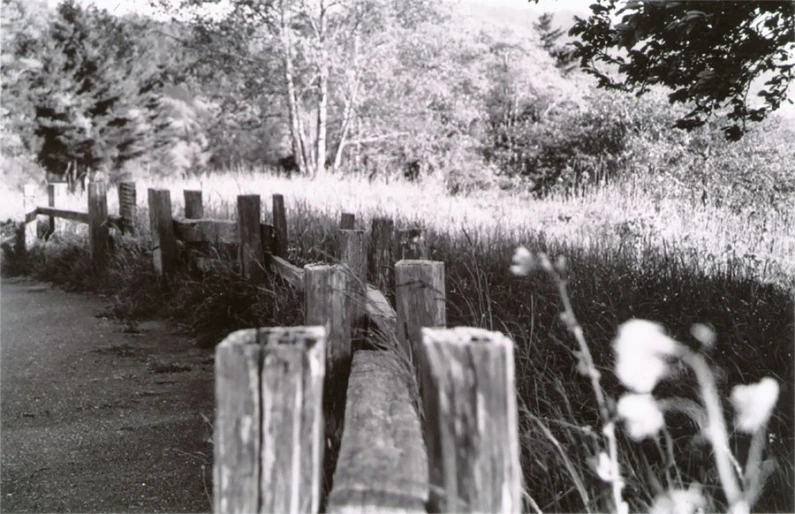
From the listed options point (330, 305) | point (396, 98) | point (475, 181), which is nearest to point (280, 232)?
point (330, 305)

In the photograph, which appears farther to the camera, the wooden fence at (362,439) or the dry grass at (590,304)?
the dry grass at (590,304)

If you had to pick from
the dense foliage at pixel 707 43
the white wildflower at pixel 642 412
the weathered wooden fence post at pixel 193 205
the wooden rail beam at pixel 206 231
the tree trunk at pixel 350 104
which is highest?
the tree trunk at pixel 350 104

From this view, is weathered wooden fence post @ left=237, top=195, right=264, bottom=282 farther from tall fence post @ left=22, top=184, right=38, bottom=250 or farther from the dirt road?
tall fence post @ left=22, top=184, right=38, bottom=250

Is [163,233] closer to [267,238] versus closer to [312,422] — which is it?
[267,238]

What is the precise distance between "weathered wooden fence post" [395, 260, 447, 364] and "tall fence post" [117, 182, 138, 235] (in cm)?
646

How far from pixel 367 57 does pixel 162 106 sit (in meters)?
18.7

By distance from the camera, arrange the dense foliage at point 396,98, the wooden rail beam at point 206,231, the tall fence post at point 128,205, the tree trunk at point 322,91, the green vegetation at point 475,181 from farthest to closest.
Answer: the tree trunk at point 322,91 → the dense foliage at point 396,98 → the tall fence post at point 128,205 → the wooden rail beam at point 206,231 → the green vegetation at point 475,181

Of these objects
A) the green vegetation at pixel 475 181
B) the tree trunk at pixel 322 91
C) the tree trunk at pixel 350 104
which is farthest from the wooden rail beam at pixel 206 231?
the tree trunk at pixel 350 104

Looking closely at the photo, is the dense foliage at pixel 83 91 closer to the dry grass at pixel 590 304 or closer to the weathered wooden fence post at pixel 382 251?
the dry grass at pixel 590 304

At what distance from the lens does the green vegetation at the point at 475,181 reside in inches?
122

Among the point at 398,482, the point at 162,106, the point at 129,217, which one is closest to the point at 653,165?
the point at 129,217

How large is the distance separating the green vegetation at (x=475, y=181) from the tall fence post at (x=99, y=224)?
0.31m

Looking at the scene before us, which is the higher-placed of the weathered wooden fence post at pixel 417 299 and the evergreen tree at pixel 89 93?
the evergreen tree at pixel 89 93

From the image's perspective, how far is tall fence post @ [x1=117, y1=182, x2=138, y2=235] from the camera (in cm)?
809
